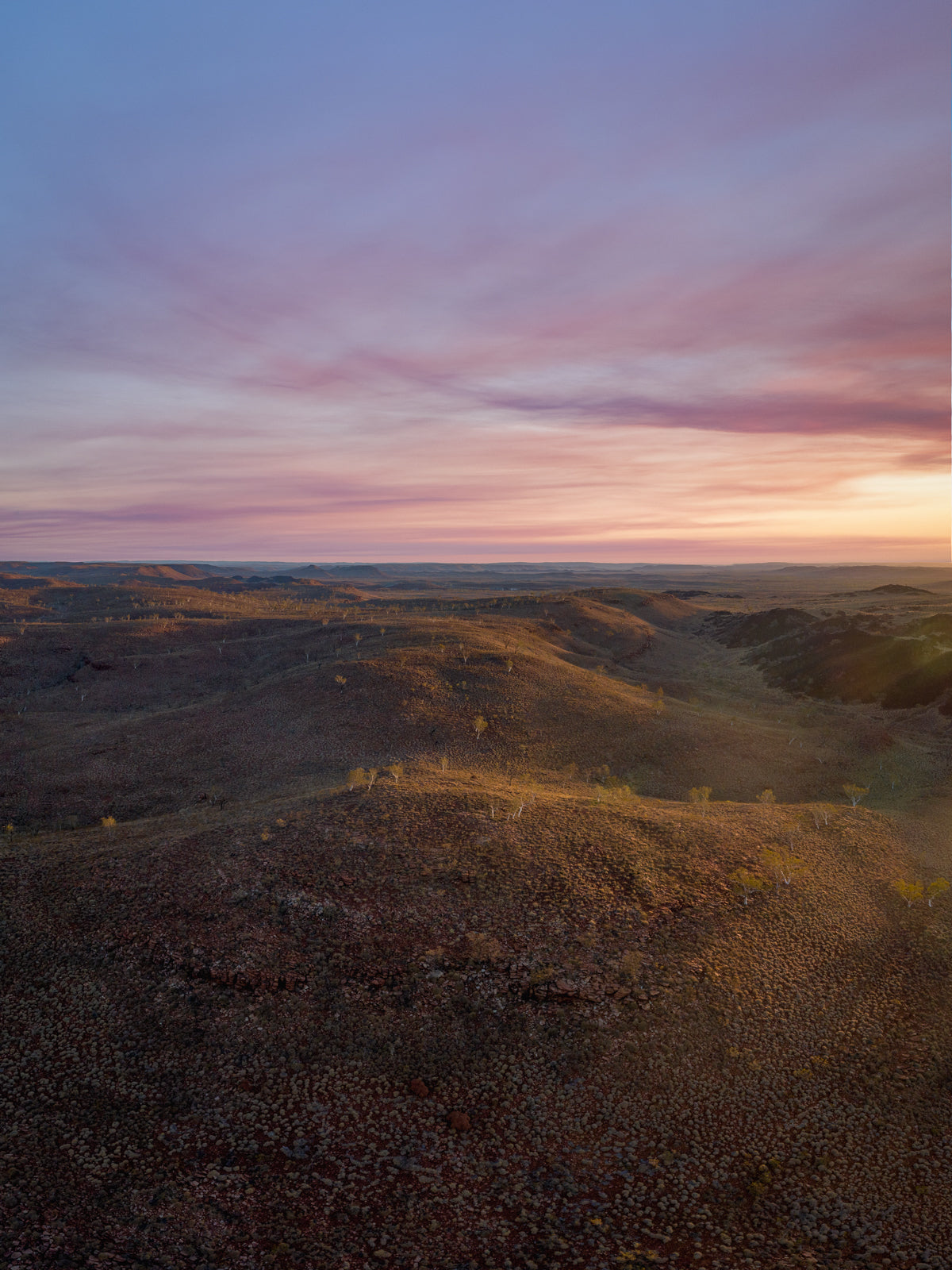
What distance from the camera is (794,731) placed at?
142ft

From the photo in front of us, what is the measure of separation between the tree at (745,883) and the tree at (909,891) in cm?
486

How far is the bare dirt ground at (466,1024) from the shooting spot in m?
10.2

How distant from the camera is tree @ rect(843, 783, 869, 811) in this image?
30.7 meters

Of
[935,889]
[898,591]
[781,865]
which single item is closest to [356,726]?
[781,865]

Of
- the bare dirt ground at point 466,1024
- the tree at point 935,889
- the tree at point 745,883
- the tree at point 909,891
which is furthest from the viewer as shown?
the tree at point 935,889

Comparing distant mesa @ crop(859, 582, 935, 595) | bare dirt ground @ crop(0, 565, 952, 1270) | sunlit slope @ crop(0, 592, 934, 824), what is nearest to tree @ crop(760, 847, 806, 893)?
bare dirt ground @ crop(0, 565, 952, 1270)

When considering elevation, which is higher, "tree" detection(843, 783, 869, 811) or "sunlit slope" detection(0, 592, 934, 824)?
"sunlit slope" detection(0, 592, 934, 824)

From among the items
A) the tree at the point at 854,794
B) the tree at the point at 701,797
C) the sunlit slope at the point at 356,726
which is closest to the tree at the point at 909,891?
the tree at the point at 701,797

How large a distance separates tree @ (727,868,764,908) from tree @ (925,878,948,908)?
229 inches

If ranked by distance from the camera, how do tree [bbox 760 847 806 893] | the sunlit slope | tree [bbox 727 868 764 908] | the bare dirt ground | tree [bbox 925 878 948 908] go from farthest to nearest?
the sunlit slope, tree [bbox 760 847 806 893], tree [bbox 925 878 948 908], tree [bbox 727 868 764 908], the bare dirt ground

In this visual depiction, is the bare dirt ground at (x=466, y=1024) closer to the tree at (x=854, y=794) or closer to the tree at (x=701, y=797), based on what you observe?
the tree at (x=701, y=797)

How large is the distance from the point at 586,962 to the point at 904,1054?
24.7ft

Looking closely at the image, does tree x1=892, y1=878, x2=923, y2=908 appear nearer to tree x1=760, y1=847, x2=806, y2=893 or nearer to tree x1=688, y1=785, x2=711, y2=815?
tree x1=760, y1=847, x2=806, y2=893

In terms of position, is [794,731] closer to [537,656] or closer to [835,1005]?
[537,656]
